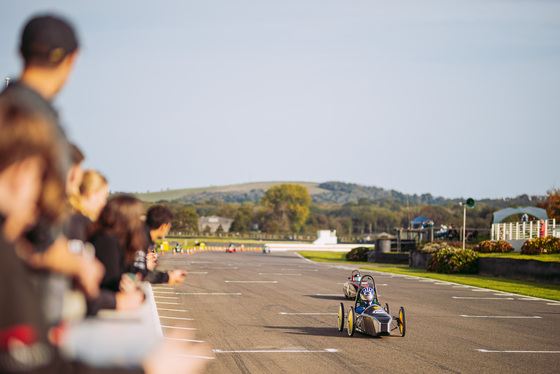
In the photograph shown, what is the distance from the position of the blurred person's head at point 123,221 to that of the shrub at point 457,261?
3403 cm

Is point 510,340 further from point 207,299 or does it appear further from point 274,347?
point 207,299

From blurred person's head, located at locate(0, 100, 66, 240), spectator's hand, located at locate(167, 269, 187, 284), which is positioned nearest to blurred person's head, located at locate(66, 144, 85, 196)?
spectator's hand, located at locate(167, 269, 187, 284)

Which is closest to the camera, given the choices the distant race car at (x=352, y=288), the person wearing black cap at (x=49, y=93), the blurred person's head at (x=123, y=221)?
the person wearing black cap at (x=49, y=93)

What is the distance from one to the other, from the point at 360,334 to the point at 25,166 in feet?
39.9

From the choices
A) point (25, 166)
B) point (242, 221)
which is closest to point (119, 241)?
point (25, 166)

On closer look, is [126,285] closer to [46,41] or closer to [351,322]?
[46,41]

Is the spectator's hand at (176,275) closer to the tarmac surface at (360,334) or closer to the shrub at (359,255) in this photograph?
the tarmac surface at (360,334)

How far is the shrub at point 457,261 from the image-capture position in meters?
35.8

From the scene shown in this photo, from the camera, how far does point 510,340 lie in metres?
13.1

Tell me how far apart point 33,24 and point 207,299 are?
Answer: 18377 mm

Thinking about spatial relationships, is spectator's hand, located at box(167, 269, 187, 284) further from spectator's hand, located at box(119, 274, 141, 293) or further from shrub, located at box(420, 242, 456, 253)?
shrub, located at box(420, 242, 456, 253)

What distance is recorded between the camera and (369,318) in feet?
41.8

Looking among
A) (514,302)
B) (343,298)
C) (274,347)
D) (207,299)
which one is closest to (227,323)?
(274,347)

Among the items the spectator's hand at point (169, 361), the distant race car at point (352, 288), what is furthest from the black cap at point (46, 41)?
the distant race car at point (352, 288)
